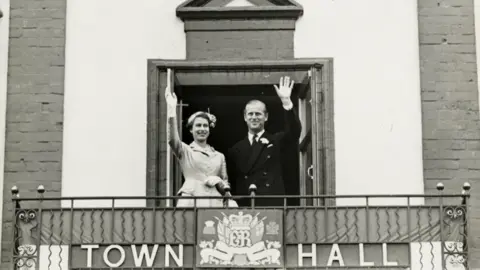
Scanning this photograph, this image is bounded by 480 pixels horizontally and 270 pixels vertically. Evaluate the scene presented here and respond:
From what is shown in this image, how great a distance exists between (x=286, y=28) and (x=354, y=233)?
3316 millimetres

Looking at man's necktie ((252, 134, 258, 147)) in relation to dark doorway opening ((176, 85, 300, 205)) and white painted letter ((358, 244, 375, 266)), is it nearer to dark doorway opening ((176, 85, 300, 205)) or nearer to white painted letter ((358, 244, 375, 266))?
dark doorway opening ((176, 85, 300, 205))

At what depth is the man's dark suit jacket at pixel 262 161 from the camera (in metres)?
16.4

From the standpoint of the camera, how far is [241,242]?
14641mm

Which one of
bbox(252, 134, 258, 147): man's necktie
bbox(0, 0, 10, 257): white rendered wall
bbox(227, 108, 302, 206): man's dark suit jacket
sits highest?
bbox(0, 0, 10, 257): white rendered wall

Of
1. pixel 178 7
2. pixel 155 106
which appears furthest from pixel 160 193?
pixel 178 7

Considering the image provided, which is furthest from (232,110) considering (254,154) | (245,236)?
(245,236)

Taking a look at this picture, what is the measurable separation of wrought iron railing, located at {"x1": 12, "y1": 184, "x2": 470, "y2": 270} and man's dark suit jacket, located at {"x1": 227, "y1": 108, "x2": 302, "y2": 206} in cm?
150

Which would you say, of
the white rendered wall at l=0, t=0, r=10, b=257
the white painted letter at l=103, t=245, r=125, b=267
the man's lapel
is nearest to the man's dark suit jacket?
the man's lapel

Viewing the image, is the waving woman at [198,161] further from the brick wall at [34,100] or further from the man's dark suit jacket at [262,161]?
the brick wall at [34,100]

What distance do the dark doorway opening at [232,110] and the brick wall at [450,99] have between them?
5.59 ft

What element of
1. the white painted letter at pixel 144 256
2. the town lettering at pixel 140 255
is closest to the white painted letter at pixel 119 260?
the town lettering at pixel 140 255

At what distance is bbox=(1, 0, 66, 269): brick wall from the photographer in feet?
53.8

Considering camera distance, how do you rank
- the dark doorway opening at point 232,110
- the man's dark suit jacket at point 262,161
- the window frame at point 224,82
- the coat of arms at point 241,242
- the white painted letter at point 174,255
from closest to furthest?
the coat of arms at point 241,242 → the white painted letter at point 174,255 → the window frame at point 224,82 → the man's dark suit jacket at point 262,161 → the dark doorway opening at point 232,110

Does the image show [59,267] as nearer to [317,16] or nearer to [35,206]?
[35,206]
